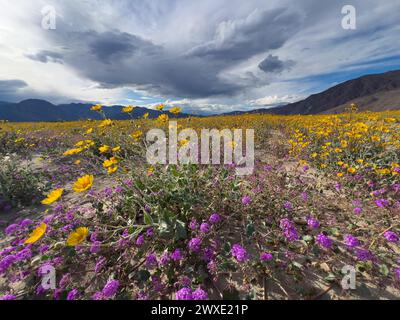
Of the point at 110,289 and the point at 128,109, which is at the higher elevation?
the point at 128,109

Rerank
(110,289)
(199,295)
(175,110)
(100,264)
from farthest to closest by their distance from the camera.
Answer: (175,110), (100,264), (110,289), (199,295)

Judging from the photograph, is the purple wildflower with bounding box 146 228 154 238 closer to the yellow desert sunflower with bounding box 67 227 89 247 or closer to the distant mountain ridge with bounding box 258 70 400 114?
the yellow desert sunflower with bounding box 67 227 89 247

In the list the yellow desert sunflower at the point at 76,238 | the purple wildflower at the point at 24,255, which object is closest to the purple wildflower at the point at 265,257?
the yellow desert sunflower at the point at 76,238

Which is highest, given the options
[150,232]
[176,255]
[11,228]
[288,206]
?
[288,206]

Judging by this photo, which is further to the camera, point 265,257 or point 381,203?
point 381,203

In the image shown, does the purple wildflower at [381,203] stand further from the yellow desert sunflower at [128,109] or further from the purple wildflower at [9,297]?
the purple wildflower at [9,297]

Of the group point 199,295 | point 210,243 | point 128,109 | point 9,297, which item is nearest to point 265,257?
point 210,243

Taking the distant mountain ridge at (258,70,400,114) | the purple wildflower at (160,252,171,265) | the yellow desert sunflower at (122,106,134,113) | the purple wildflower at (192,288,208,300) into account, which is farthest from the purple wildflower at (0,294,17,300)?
the distant mountain ridge at (258,70,400,114)

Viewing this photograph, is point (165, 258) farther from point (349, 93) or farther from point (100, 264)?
point (349, 93)

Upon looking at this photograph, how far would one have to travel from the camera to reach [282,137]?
256 inches

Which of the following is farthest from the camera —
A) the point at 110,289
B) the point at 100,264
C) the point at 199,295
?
the point at 100,264

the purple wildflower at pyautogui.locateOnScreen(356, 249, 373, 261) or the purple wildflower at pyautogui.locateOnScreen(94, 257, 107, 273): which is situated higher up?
the purple wildflower at pyautogui.locateOnScreen(356, 249, 373, 261)
